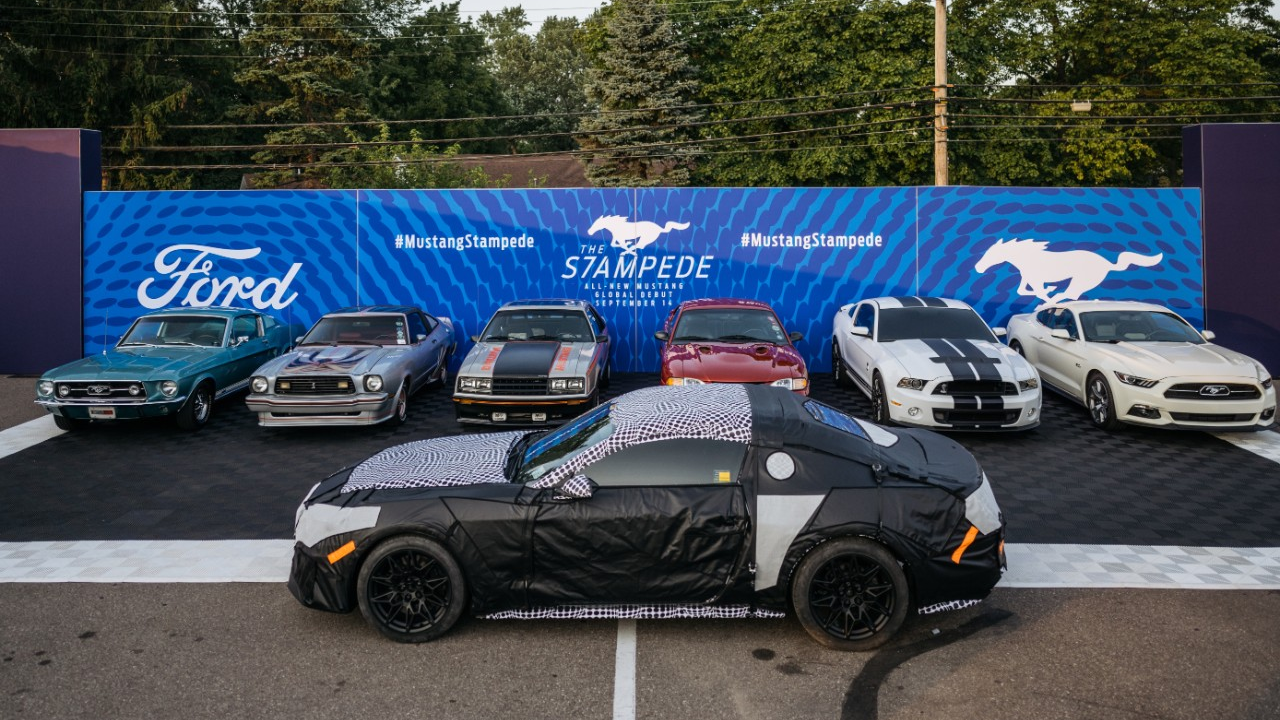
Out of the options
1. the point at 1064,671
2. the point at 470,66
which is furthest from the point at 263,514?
the point at 470,66

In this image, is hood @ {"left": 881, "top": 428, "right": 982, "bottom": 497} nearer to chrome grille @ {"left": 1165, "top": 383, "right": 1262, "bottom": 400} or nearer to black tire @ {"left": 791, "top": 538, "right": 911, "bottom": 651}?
black tire @ {"left": 791, "top": 538, "right": 911, "bottom": 651}

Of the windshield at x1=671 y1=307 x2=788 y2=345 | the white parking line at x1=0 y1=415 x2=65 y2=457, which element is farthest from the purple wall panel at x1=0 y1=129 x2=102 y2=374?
the windshield at x1=671 y1=307 x2=788 y2=345

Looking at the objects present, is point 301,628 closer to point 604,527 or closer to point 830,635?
point 604,527

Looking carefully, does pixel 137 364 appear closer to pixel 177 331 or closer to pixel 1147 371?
pixel 177 331

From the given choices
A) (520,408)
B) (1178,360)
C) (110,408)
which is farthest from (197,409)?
(1178,360)

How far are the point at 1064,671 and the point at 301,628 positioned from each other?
179 inches

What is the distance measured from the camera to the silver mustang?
10500 millimetres

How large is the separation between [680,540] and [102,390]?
28.5 ft

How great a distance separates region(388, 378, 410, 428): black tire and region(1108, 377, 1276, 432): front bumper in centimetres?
883

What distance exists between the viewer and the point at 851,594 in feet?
17.0

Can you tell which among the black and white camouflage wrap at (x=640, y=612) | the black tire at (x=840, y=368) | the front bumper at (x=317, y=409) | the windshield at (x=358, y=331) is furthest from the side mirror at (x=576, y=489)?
the black tire at (x=840, y=368)

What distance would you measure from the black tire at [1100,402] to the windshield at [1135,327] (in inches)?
27.8

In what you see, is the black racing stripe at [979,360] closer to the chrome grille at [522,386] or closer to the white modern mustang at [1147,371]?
the white modern mustang at [1147,371]

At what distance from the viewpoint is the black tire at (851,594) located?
5102 millimetres
